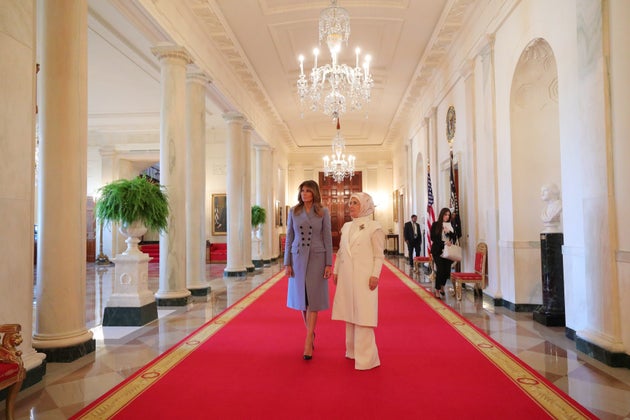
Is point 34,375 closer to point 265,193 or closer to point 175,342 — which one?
point 175,342

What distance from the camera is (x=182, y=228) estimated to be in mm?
6957

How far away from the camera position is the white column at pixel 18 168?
326 cm

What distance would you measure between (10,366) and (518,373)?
146 inches

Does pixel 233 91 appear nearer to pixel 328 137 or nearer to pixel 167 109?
pixel 167 109

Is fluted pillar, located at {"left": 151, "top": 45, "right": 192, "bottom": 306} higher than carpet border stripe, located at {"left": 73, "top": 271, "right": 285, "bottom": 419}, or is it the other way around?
fluted pillar, located at {"left": 151, "top": 45, "right": 192, "bottom": 306}

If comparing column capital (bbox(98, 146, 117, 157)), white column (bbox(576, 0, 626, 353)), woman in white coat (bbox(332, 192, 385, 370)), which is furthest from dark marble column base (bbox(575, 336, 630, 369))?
column capital (bbox(98, 146, 117, 157))

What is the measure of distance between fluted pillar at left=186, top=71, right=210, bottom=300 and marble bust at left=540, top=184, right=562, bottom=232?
5693 mm

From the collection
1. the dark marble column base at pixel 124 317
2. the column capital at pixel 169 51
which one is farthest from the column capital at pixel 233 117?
the dark marble column base at pixel 124 317

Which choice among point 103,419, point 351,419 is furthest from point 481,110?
point 103,419

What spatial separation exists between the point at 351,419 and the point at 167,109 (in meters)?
5.81

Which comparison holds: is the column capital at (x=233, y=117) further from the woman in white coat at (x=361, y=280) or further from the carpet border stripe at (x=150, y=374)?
the woman in white coat at (x=361, y=280)

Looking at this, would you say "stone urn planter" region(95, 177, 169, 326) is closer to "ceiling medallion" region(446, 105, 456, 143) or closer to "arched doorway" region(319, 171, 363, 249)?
"ceiling medallion" region(446, 105, 456, 143)

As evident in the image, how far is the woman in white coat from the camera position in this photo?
3.52 metres

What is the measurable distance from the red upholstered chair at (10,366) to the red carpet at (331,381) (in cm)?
43
